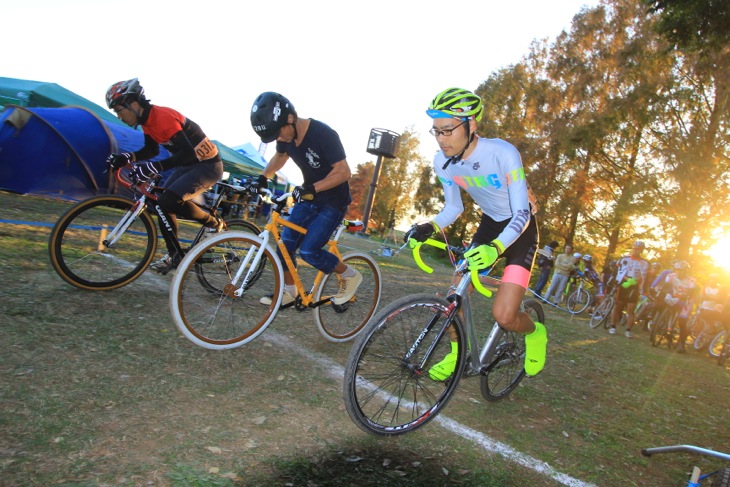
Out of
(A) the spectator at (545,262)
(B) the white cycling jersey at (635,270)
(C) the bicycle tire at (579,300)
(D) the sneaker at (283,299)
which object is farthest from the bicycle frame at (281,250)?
(C) the bicycle tire at (579,300)

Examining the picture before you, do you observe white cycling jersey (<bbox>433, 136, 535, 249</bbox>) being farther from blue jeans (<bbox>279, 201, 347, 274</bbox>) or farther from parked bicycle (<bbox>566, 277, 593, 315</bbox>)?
parked bicycle (<bbox>566, 277, 593, 315</bbox>)

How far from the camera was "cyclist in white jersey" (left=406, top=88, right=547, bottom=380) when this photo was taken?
3.35 metres

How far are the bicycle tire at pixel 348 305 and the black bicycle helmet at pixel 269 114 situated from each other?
155 centimetres

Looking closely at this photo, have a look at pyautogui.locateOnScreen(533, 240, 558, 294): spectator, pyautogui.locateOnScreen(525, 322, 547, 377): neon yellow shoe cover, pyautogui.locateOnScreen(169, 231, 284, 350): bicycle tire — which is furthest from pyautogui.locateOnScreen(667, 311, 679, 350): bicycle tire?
Answer: pyautogui.locateOnScreen(169, 231, 284, 350): bicycle tire

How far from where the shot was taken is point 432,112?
3.44 m

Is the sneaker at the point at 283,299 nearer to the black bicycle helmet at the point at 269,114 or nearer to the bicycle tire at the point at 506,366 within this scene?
the black bicycle helmet at the point at 269,114

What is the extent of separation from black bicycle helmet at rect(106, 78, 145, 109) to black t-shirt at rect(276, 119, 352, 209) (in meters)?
1.70

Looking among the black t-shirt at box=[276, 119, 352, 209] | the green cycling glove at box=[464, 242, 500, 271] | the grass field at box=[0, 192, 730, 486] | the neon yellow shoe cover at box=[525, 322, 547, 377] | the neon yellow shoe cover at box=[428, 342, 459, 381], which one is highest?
the black t-shirt at box=[276, 119, 352, 209]

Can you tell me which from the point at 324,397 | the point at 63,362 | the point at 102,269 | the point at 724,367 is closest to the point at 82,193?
the point at 102,269

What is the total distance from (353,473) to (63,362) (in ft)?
7.22

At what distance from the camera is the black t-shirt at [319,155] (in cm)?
441

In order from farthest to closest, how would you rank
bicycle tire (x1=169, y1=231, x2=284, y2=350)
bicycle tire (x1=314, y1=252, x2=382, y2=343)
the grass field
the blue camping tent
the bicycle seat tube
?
1. the blue camping tent
2. bicycle tire (x1=314, y1=252, x2=382, y2=343)
3. bicycle tire (x1=169, y1=231, x2=284, y2=350)
4. the bicycle seat tube
5. the grass field

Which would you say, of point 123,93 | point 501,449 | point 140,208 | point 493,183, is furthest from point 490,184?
point 123,93

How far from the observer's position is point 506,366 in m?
4.06
